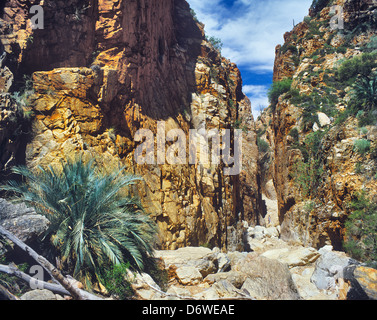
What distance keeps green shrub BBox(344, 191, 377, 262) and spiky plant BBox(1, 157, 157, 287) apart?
828cm

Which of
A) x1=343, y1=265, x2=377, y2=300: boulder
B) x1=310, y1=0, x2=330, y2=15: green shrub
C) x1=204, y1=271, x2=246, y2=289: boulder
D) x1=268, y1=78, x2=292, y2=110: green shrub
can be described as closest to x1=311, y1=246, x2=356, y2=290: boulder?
x1=343, y1=265, x2=377, y2=300: boulder

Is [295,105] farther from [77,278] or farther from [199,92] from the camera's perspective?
[77,278]

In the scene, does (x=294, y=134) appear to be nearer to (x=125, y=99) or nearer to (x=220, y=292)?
(x=125, y=99)

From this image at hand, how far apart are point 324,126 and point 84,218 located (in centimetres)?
1875

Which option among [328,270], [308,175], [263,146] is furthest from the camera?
[263,146]

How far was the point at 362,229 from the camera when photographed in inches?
453

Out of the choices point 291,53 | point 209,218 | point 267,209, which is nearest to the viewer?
point 209,218

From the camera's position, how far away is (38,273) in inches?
248

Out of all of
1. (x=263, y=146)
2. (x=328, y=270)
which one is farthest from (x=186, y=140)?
(x=263, y=146)

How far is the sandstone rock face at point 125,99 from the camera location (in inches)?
384

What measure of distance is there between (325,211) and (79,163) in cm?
1354

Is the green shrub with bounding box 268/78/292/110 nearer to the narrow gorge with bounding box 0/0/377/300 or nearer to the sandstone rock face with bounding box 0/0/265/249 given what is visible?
the narrow gorge with bounding box 0/0/377/300

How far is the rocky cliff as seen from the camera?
545 inches
